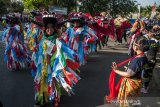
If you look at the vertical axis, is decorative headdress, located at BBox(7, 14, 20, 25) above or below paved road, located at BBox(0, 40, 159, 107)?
above

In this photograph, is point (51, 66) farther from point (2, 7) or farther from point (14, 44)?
point (2, 7)

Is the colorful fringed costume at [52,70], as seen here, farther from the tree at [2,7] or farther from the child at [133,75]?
the tree at [2,7]

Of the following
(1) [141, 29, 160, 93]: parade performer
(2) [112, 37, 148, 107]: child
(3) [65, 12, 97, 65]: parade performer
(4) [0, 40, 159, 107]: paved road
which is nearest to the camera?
(2) [112, 37, 148, 107]: child

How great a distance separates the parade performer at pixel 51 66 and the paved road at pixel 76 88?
18.4 inches

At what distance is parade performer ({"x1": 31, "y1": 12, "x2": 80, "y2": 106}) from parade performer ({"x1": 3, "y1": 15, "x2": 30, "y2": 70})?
4122 mm

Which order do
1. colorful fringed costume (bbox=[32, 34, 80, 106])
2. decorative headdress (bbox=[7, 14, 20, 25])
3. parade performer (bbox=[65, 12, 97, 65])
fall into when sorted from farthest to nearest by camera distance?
parade performer (bbox=[65, 12, 97, 65]) < decorative headdress (bbox=[7, 14, 20, 25]) < colorful fringed costume (bbox=[32, 34, 80, 106])

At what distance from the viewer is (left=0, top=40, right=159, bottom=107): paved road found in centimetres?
774

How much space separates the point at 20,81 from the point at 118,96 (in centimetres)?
439

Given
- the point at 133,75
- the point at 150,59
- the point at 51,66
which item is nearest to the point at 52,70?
the point at 51,66

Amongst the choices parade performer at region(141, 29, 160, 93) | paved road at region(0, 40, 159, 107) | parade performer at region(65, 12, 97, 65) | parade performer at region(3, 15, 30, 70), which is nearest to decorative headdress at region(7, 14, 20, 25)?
parade performer at region(3, 15, 30, 70)

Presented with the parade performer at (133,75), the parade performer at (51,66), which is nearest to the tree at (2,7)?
the parade performer at (51,66)

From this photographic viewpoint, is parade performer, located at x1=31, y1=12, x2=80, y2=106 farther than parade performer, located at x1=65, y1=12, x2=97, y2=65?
No

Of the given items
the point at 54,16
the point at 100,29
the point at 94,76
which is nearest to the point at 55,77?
the point at 54,16

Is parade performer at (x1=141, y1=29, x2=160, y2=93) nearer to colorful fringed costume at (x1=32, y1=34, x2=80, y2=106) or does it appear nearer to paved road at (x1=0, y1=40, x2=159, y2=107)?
paved road at (x1=0, y1=40, x2=159, y2=107)
